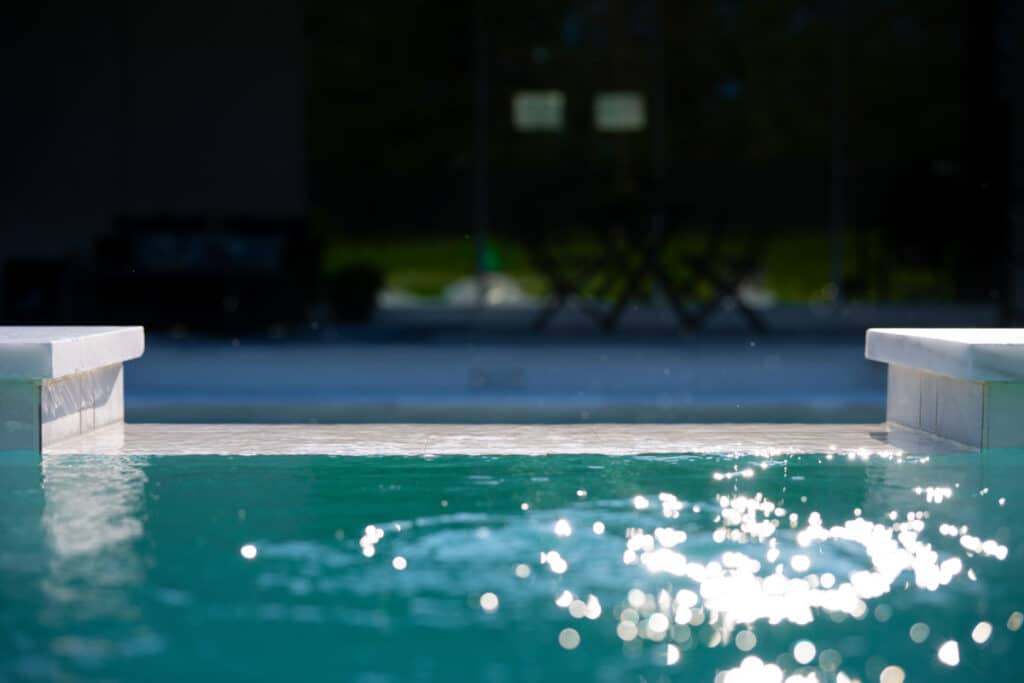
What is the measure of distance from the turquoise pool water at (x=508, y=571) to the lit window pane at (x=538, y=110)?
4.75m

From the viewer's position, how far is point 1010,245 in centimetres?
883

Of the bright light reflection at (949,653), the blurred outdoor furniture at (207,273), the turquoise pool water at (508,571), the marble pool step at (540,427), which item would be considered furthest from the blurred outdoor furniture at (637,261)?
the bright light reflection at (949,653)

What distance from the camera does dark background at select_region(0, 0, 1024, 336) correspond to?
8.68 meters

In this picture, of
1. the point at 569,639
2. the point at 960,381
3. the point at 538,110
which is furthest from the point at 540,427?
the point at 538,110

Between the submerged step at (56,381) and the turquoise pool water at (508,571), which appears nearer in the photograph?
the turquoise pool water at (508,571)

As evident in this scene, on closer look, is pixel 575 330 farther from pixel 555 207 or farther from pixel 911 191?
pixel 911 191

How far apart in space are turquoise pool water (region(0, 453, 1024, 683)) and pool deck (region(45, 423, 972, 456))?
30 centimetres

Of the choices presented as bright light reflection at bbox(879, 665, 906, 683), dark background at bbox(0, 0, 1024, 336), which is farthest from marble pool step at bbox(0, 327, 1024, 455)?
dark background at bbox(0, 0, 1024, 336)

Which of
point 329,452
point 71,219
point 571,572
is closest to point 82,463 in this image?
point 329,452

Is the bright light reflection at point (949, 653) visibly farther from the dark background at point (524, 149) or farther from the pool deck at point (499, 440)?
the dark background at point (524, 149)

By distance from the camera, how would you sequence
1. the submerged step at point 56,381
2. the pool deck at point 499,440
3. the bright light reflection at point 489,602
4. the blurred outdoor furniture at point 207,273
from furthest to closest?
the blurred outdoor furniture at point 207,273 → the pool deck at point 499,440 → the submerged step at point 56,381 → the bright light reflection at point 489,602

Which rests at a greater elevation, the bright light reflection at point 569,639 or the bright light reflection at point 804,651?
the bright light reflection at point 804,651

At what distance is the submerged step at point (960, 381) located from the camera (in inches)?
171

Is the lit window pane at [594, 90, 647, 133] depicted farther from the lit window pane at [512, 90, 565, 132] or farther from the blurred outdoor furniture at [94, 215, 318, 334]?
the blurred outdoor furniture at [94, 215, 318, 334]
